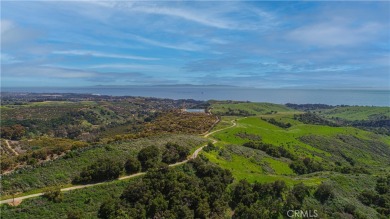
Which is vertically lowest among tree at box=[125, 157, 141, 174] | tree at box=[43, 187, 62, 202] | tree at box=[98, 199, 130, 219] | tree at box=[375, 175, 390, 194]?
tree at box=[375, 175, 390, 194]

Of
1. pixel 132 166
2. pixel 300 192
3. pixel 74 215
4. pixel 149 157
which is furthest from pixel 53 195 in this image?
pixel 300 192

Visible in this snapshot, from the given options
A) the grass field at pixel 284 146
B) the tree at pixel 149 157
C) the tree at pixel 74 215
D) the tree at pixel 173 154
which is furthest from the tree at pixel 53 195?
the grass field at pixel 284 146

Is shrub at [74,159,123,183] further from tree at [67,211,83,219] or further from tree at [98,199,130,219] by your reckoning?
tree at [67,211,83,219]

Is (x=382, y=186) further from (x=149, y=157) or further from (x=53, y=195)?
(x=53, y=195)

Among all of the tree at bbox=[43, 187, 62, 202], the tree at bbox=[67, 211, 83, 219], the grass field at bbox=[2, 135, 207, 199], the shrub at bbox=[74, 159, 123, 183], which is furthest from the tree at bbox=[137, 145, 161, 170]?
the tree at bbox=[67, 211, 83, 219]

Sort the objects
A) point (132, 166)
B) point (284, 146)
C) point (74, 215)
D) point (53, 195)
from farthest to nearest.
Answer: point (284, 146)
point (132, 166)
point (53, 195)
point (74, 215)

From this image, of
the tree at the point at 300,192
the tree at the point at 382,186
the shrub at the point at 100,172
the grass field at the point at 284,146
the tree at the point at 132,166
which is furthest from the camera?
the grass field at the point at 284,146

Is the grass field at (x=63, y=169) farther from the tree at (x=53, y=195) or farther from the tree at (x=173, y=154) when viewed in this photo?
the tree at (x=173, y=154)

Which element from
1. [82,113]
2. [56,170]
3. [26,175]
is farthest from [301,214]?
[82,113]
